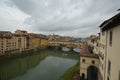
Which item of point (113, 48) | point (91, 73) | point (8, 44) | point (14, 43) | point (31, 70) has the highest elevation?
point (113, 48)

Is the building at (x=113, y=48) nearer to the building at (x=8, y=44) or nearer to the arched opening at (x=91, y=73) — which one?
the arched opening at (x=91, y=73)

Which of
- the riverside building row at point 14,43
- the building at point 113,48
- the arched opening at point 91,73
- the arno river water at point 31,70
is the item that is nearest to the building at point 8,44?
the riverside building row at point 14,43

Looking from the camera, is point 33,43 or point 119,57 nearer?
point 119,57

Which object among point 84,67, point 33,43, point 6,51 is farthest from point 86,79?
point 33,43

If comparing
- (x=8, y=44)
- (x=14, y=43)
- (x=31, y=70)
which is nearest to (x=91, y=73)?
(x=31, y=70)

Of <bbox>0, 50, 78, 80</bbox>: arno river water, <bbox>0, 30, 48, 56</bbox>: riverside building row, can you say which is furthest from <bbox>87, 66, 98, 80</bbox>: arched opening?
<bbox>0, 30, 48, 56</bbox>: riverside building row

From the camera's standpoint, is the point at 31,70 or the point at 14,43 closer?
the point at 31,70

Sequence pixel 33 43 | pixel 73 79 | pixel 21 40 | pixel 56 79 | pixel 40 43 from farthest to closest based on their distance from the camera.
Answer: pixel 40 43 → pixel 33 43 → pixel 21 40 → pixel 56 79 → pixel 73 79

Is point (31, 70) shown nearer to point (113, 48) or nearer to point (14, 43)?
point (113, 48)

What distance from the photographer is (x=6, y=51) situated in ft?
111

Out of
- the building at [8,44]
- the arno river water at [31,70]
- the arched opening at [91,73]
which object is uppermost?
the building at [8,44]

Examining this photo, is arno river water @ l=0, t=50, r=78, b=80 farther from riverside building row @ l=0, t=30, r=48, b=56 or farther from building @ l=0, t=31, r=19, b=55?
riverside building row @ l=0, t=30, r=48, b=56

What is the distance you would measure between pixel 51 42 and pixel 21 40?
65.9 feet

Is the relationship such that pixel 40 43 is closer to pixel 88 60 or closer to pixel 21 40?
pixel 21 40
